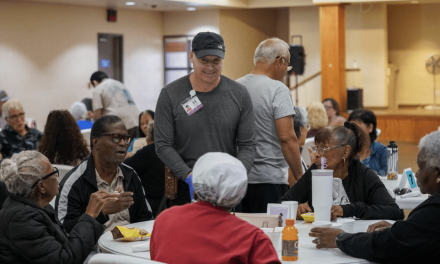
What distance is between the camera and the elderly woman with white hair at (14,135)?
6007 mm

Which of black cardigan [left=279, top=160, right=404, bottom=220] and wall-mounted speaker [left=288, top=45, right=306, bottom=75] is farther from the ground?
wall-mounted speaker [left=288, top=45, right=306, bottom=75]

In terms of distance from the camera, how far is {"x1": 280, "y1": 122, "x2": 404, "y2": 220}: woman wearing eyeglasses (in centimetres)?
294

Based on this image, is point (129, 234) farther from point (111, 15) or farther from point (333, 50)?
point (111, 15)

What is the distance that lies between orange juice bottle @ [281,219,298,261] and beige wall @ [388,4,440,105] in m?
15.2

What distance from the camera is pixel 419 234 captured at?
2.04 meters

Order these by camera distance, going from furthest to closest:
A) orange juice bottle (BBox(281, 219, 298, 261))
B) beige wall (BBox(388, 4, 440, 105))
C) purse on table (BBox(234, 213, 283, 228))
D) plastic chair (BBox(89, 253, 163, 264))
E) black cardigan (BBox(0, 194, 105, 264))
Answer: beige wall (BBox(388, 4, 440, 105))
purse on table (BBox(234, 213, 283, 228))
black cardigan (BBox(0, 194, 105, 264))
orange juice bottle (BBox(281, 219, 298, 261))
plastic chair (BBox(89, 253, 163, 264))

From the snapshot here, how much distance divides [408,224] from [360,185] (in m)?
0.92

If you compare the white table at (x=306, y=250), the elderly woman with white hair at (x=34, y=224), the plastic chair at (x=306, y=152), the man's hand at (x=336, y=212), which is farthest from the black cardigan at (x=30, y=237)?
the plastic chair at (x=306, y=152)

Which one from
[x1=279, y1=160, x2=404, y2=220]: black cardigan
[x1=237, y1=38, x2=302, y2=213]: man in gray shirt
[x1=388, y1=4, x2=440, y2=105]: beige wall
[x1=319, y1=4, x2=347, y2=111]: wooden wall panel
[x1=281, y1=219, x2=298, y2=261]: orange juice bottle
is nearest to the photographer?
[x1=281, y1=219, x2=298, y2=261]: orange juice bottle

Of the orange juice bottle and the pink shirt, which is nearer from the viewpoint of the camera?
the pink shirt

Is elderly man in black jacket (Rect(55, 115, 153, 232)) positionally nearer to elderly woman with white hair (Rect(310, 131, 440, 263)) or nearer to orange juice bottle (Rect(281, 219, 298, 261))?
orange juice bottle (Rect(281, 219, 298, 261))

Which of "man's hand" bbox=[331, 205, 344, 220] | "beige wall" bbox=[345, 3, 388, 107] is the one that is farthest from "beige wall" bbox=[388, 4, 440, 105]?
"man's hand" bbox=[331, 205, 344, 220]

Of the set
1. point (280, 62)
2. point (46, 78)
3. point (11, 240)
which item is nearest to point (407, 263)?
point (11, 240)

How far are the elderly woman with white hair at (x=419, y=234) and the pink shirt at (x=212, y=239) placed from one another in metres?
0.54
